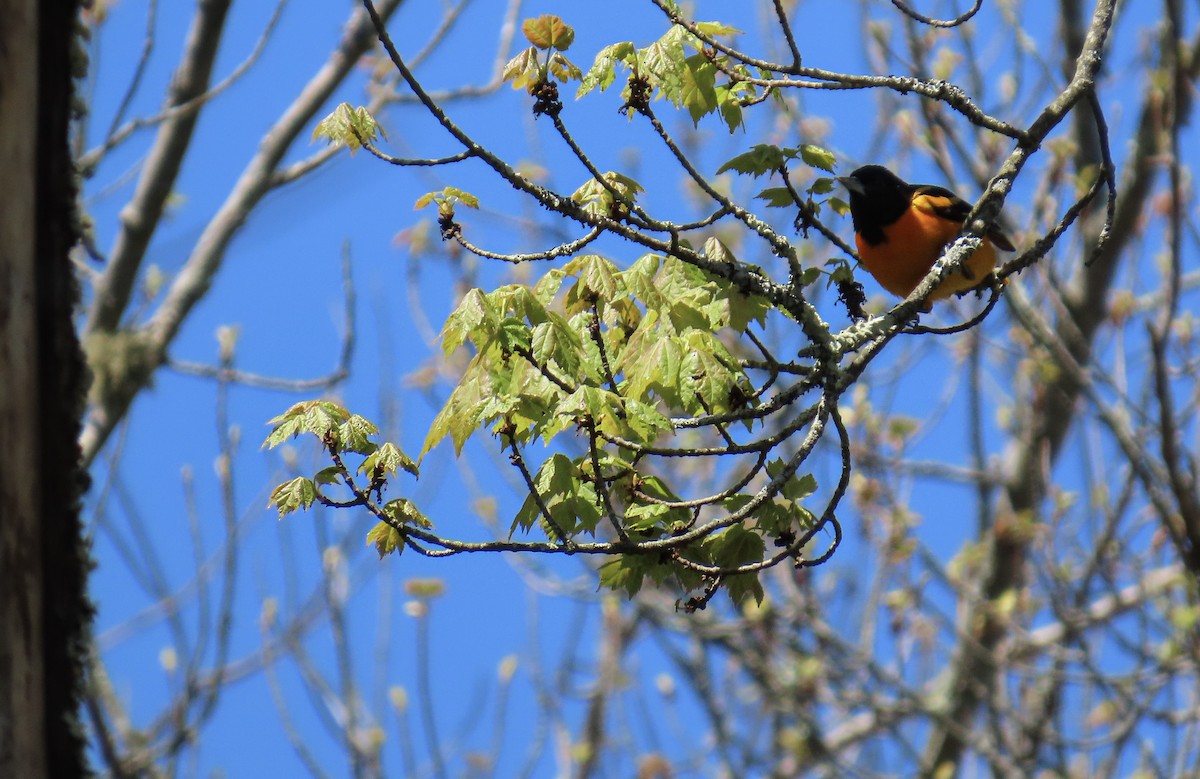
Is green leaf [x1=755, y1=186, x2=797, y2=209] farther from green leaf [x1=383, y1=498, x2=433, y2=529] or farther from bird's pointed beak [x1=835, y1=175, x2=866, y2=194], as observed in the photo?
bird's pointed beak [x1=835, y1=175, x2=866, y2=194]

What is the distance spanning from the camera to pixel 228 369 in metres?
5.39

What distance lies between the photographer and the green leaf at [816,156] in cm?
255

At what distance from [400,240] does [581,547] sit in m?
6.08

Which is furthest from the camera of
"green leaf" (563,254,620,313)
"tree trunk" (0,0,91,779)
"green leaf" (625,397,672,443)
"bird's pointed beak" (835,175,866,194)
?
"bird's pointed beak" (835,175,866,194)

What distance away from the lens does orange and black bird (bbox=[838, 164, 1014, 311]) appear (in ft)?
13.8

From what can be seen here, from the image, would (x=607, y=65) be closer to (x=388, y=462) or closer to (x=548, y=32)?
(x=548, y=32)

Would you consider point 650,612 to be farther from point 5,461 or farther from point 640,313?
point 5,461

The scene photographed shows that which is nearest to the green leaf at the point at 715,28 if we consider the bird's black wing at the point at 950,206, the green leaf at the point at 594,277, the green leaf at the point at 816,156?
the green leaf at the point at 816,156

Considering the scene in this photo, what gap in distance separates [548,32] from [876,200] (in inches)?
92.4

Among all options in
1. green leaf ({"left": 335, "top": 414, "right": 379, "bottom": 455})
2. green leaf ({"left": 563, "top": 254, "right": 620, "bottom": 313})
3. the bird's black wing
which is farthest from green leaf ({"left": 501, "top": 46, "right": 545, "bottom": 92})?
the bird's black wing

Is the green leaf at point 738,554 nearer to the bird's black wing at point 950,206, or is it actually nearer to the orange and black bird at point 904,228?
the orange and black bird at point 904,228

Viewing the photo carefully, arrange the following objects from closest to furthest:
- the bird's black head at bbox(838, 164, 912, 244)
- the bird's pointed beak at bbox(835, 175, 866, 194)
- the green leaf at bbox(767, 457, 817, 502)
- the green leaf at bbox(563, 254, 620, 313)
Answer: the green leaf at bbox(563, 254, 620, 313)
the green leaf at bbox(767, 457, 817, 502)
the bird's pointed beak at bbox(835, 175, 866, 194)
the bird's black head at bbox(838, 164, 912, 244)

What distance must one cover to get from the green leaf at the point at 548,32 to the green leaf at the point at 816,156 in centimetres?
54

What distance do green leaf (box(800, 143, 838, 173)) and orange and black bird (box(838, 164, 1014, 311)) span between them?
1.50 meters
